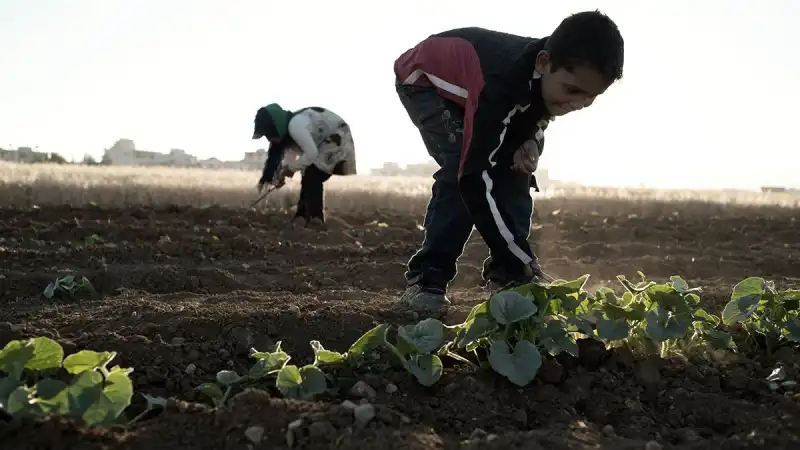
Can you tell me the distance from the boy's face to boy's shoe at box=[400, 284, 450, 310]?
0.87 m

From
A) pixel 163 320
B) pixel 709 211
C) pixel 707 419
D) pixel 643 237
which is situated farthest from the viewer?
pixel 709 211

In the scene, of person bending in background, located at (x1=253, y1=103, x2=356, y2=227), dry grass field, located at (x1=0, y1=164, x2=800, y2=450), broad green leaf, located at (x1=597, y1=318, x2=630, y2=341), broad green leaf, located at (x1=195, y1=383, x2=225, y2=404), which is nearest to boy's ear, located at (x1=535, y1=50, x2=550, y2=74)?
dry grass field, located at (x1=0, y1=164, x2=800, y2=450)

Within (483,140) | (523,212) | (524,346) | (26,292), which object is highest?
(483,140)

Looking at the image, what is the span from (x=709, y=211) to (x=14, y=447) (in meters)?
14.2

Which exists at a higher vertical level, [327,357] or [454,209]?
[454,209]

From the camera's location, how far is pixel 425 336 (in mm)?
1969

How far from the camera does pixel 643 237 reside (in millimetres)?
8125

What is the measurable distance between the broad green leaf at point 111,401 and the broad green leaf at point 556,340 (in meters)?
1.02

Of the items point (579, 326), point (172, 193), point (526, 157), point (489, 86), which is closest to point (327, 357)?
point (579, 326)

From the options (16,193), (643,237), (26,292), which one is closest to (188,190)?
(16,193)

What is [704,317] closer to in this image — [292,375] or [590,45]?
[590,45]

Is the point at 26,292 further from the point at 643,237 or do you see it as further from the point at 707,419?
the point at 643,237

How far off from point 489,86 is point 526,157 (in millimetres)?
561

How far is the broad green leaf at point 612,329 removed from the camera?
2072 mm
